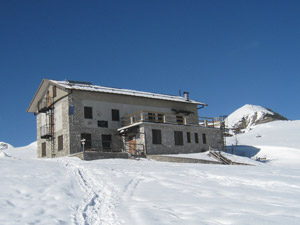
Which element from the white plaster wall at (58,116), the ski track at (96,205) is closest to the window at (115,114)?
the white plaster wall at (58,116)

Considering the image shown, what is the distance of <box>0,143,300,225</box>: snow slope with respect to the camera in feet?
25.5

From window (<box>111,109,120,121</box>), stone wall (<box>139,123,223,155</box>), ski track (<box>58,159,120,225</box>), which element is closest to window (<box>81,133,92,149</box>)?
window (<box>111,109,120,121</box>)

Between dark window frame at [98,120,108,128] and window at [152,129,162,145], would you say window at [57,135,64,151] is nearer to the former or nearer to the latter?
dark window frame at [98,120,108,128]

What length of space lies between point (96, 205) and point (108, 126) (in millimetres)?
19345

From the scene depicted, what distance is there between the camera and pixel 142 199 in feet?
33.2

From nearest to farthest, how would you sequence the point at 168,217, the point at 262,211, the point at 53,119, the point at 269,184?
the point at 168,217 → the point at 262,211 → the point at 269,184 → the point at 53,119

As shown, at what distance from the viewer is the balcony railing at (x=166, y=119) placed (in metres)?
28.2

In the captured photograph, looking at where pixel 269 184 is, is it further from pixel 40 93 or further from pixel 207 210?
pixel 40 93

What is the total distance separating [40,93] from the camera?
31844mm

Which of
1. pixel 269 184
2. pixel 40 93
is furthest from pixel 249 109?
pixel 269 184

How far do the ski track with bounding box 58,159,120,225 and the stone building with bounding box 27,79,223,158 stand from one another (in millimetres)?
13026

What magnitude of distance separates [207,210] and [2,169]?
9.50 m

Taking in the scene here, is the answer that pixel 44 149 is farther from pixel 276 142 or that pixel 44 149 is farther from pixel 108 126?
pixel 276 142

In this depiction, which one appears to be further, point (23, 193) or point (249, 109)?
point (249, 109)
